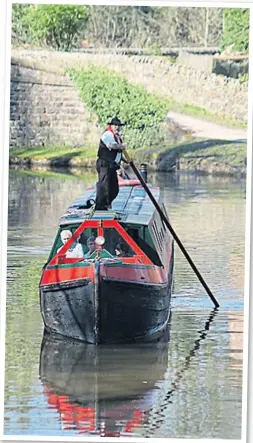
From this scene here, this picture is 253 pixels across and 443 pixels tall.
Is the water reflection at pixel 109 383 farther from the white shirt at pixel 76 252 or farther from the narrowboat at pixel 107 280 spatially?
the white shirt at pixel 76 252

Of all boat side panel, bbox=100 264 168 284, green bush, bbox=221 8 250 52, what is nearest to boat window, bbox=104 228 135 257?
boat side panel, bbox=100 264 168 284

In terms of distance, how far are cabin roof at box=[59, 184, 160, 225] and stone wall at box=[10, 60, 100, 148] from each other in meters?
0.43

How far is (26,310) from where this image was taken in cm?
691

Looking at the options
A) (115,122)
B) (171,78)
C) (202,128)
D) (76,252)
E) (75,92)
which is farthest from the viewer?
(202,128)

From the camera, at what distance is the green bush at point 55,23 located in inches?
263

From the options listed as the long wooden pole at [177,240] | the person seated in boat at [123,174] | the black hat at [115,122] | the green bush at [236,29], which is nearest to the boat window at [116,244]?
the long wooden pole at [177,240]

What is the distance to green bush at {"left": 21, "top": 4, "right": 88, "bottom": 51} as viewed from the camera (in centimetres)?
669

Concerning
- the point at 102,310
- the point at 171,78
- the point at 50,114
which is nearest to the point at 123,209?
the point at 102,310

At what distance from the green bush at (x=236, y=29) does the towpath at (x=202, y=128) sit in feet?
1.79

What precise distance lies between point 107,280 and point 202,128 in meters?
1.69

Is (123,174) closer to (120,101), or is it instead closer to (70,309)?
(120,101)

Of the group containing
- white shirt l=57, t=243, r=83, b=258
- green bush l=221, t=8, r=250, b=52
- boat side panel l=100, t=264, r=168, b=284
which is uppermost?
green bush l=221, t=8, r=250, b=52

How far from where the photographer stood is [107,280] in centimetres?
669

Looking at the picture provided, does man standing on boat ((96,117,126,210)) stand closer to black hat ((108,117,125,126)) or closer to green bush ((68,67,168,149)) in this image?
black hat ((108,117,125,126))
